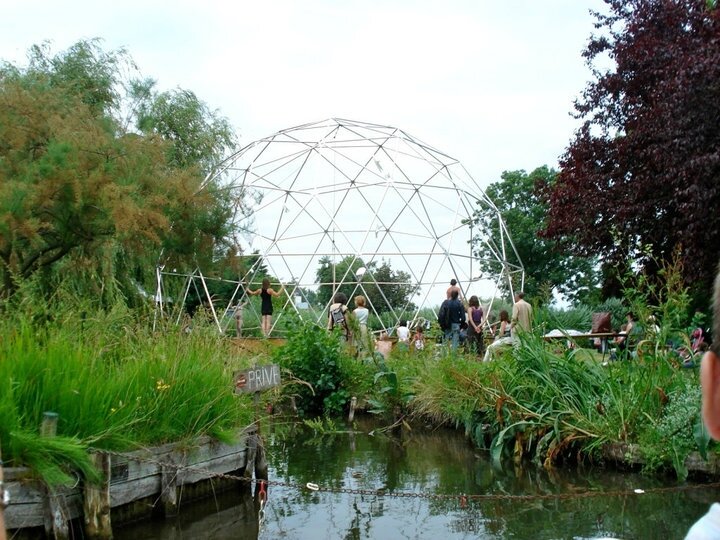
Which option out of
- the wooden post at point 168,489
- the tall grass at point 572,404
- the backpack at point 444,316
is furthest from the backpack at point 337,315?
the wooden post at point 168,489

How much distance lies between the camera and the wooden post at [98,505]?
5.23 meters

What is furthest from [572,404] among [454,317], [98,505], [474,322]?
[474,322]

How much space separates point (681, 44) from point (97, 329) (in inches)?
410

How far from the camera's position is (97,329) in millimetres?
6875

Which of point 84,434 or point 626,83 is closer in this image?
point 84,434

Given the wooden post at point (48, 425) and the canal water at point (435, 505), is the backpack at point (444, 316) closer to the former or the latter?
the canal water at point (435, 505)

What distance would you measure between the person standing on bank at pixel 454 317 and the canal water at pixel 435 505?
466 centimetres

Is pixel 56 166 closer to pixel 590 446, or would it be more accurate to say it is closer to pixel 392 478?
pixel 392 478

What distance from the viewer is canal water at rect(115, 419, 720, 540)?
5742 millimetres

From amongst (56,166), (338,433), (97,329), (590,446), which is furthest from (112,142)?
(590,446)

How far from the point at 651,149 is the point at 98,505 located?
9.88 m

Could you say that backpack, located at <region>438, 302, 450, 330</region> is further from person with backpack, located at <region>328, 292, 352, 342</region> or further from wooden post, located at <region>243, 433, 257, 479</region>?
wooden post, located at <region>243, 433, 257, 479</region>

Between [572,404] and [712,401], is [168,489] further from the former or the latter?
[712,401]

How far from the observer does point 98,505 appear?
208 inches
